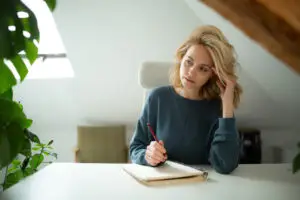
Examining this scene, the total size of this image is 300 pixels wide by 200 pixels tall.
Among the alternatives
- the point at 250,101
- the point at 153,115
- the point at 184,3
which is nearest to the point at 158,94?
the point at 153,115

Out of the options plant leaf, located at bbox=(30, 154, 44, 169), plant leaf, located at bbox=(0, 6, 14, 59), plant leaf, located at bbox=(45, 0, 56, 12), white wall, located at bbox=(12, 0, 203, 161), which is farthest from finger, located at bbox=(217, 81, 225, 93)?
white wall, located at bbox=(12, 0, 203, 161)

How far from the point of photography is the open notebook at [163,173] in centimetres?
89

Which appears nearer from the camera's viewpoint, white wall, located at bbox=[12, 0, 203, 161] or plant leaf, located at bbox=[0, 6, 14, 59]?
plant leaf, located at bbox=[0, 6, 14, 59]

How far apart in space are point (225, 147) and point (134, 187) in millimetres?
430

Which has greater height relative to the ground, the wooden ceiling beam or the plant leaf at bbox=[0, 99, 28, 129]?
the wooden ceiling beam

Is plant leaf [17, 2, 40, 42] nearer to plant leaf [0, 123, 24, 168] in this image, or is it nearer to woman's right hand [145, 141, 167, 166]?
plant leaf [0, 123, 24, 168]

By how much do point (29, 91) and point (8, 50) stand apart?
2806mm

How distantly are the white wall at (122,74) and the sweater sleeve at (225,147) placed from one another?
0.94 meters

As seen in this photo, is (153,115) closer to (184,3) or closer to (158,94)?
(158,94)

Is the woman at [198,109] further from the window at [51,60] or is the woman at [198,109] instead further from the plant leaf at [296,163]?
the window at [51,60]

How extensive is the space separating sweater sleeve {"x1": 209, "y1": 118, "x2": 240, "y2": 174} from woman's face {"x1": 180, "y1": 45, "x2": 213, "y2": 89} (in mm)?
216

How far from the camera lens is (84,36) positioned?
8.68 feet

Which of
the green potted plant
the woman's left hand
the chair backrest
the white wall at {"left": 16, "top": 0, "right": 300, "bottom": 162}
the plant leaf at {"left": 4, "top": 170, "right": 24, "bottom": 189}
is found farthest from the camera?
the white wall at {"left": 16, "top": 0, "right": 300, "bottom": 162}

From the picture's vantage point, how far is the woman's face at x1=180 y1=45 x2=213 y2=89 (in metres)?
1.25
